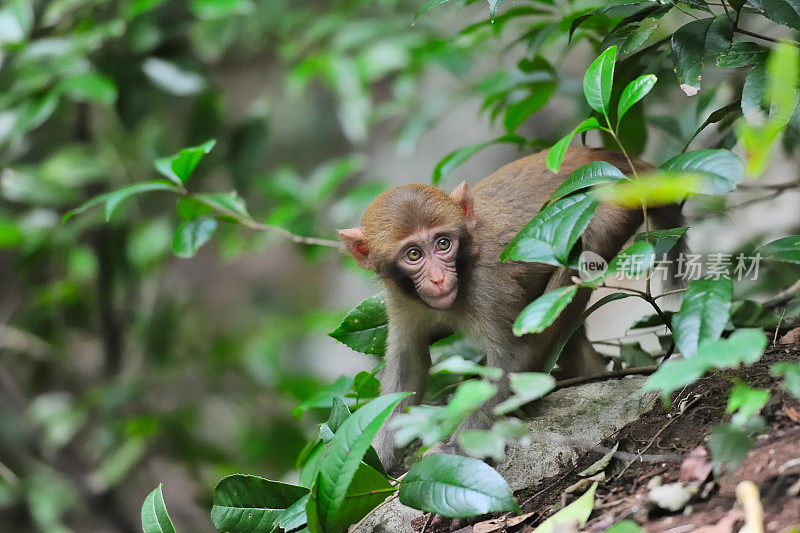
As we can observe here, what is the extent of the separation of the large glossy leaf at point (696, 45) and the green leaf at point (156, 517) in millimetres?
3319

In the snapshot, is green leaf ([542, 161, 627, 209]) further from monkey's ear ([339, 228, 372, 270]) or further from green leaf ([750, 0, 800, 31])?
monkey's ear ([339, 228, 372, 270])

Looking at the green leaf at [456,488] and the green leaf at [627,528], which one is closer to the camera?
the green leaf at [627,528]

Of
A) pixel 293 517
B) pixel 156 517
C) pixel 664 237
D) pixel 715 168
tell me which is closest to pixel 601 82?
pixel 715 168

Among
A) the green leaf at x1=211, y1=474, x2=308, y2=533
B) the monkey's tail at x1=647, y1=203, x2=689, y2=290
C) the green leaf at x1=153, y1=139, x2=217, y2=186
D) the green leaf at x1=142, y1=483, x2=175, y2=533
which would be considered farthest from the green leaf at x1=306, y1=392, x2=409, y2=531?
the monkey's tail at x1=647, y1=203, x2=689, y2=290

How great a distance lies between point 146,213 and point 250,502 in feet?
20.4

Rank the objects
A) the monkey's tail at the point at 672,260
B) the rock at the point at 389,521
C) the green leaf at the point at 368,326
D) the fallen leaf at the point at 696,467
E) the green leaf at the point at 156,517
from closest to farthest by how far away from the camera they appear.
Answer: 1. the fallen leaf at the point at 696,467
2. the green leaf at the point at 156,517
3. the rock at the point at 389,521
4. the green leaf at the point at 368,326
5. the monkey's tail at the point at 672,260

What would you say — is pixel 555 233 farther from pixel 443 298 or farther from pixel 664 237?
pixel 443 298

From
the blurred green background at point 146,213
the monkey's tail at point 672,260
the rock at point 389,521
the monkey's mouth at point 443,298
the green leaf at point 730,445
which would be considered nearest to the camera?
the green leaf at point 730,445

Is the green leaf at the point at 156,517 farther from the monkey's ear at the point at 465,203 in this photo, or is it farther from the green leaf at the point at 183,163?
the monkey's ear at the point at 465,203

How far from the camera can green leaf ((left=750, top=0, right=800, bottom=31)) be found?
3611 mm

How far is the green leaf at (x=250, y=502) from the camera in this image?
389 centimetres

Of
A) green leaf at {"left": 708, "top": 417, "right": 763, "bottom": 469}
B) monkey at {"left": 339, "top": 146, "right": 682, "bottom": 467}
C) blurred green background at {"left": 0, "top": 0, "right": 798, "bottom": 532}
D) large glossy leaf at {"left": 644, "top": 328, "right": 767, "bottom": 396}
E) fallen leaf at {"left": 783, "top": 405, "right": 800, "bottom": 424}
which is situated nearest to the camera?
large glossy leaf at {"left": 644, "top": 328, "right": 767, "bottom": 396}

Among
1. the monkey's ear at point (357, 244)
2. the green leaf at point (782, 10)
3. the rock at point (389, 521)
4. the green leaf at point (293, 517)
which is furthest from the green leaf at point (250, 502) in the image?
the green leaf at point (782, 10)

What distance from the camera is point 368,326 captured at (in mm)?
5109
